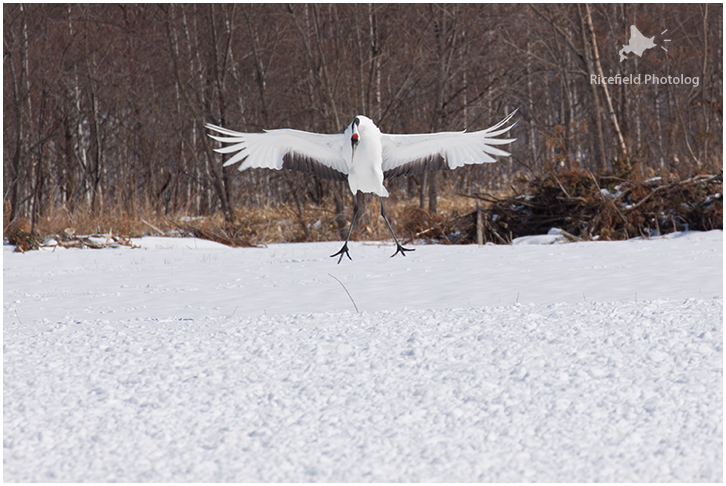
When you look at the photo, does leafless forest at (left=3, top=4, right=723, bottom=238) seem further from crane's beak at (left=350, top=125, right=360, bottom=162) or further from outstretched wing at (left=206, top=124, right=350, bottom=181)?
crane's beak at (left=350, top=125, right=360, bottom=162)

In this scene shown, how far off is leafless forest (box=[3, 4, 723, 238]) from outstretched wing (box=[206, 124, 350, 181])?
5.16 m

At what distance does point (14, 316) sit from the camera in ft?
12.2

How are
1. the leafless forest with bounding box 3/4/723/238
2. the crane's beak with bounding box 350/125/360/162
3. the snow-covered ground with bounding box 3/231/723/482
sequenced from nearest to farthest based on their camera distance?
the snow-covered ground with bounding box 3/231/723/482
the crane's beak with bounding box 350/125/360/162
the leafless forest with bounding box 3/4/723/238

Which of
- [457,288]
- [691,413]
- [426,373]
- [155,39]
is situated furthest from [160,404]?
[155,39]

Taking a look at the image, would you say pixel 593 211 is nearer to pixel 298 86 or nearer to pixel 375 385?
pixel 298 86

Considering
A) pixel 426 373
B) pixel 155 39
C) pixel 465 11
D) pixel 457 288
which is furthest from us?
pixel 155 39

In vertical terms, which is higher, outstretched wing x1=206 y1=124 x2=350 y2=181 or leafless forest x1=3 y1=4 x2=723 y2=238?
leafless forest x1=3 y1=4 x2=723 y2=238

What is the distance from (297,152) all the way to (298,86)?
342 inches

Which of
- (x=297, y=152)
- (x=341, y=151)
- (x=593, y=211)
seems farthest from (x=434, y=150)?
(x=593, y=211)

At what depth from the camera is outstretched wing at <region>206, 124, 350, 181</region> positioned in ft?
10.8

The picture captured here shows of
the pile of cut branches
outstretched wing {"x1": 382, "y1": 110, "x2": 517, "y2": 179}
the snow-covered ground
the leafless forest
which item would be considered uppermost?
the leafless forest

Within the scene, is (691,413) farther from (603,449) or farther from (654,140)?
(654,140)

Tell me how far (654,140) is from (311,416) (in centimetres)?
1330

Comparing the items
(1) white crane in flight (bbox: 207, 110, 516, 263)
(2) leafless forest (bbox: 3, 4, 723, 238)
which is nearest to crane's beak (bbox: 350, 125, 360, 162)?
(1) white crane in flight (bbox: 207, 110, 516, 263)
